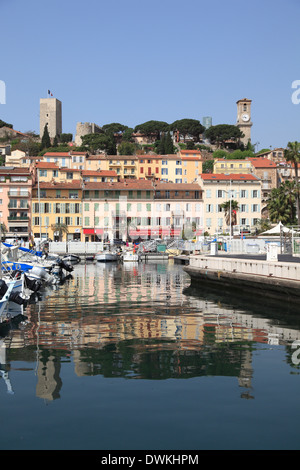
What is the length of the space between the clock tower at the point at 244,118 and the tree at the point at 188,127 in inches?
518

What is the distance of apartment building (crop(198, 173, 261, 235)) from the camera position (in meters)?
89.1

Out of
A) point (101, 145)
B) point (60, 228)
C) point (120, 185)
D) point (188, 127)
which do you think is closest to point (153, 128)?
point (188, 127)

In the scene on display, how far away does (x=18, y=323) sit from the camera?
20.0 m

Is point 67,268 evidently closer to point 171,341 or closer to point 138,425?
point 171,341

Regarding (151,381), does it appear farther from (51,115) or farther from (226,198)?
(51,115)

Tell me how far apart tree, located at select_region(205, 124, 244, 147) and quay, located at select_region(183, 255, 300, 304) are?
131m

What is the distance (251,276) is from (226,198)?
6295 centimetres

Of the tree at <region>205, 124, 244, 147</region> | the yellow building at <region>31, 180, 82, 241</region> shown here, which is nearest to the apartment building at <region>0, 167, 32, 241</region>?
the yellow building at <region>31, 180, 82, 241</region>

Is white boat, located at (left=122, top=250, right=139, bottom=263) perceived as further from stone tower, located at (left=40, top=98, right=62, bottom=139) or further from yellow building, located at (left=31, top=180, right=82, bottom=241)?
stone tower, located at (left=40, top=98, right=62, bottom=139)

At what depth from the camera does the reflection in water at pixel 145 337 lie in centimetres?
1253

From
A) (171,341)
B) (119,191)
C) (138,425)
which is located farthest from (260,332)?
(119,191)

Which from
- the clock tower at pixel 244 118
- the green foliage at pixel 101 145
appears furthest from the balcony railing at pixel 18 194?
the clock tower at pixel 244 118

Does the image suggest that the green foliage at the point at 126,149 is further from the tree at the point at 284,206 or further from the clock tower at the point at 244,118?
the tree at the point at 284,206

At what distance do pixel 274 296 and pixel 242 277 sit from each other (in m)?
3.32
